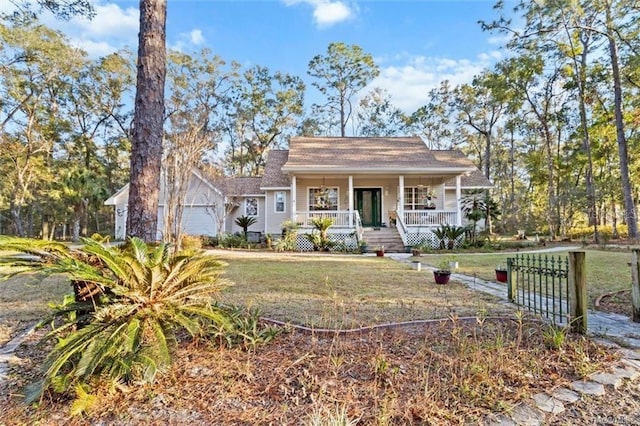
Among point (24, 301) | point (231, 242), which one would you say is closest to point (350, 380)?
point (24, 301)

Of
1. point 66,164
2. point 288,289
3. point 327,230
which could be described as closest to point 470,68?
point 327,230

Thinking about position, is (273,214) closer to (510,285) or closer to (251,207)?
(251,207)

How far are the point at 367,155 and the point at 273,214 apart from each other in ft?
19.1

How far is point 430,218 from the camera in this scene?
15445 mm

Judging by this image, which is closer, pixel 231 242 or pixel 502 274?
pixel 502 274

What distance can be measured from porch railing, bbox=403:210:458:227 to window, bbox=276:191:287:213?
6.40 m

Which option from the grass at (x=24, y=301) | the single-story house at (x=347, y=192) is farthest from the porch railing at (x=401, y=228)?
the grass at (x=24, y=301)

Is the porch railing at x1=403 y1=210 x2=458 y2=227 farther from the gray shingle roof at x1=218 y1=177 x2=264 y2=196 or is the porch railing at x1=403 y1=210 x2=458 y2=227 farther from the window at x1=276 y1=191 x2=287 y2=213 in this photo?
the gray shingle roof at x1=218 y1=177 x2=264 y2=196

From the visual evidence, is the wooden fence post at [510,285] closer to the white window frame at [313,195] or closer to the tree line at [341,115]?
the tree line at [341,115]

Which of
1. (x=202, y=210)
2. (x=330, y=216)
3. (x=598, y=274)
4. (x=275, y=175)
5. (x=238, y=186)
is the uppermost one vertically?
(x=275, y=175)

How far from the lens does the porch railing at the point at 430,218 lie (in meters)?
15.3

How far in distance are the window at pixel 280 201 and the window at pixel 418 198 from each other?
20.8 feet

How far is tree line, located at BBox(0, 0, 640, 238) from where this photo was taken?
46.6 ft

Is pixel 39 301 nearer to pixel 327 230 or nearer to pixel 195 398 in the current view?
pixel 195 398
